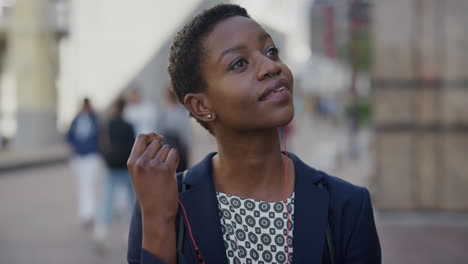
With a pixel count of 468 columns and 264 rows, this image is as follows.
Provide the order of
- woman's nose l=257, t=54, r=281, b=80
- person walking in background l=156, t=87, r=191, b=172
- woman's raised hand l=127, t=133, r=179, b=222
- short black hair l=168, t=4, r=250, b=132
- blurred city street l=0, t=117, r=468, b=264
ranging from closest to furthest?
woman's raised hand l=127, t=133, r=179, b=222
woman's nose l=257, t=54, r=281, b=80
short black hair l=168, t=4, r=250, b=132
blurred city street l=0, t=117, r=468, b=264
person walking in background l=156, t=87, r=191, b=172

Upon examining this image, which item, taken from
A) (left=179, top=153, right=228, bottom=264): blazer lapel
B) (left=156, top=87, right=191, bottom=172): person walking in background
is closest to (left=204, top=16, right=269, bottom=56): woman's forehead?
(left=179, top=153, right=228, bottom=264): blazer lapel

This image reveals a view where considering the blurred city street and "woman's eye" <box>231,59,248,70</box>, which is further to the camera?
the blurred city street

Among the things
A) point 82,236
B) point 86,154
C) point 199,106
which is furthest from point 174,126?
point 199,106

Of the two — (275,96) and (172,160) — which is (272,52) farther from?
(172,160)

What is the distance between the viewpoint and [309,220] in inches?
71.3

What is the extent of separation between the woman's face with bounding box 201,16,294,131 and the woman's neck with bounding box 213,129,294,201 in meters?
0.09

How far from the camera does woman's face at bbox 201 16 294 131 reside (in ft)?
5.97

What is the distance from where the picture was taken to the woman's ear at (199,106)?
1984 mm

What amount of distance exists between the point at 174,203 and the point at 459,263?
4865mm

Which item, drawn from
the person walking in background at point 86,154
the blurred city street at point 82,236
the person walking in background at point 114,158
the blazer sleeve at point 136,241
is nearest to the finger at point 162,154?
the blazer sleeve at point 136,241

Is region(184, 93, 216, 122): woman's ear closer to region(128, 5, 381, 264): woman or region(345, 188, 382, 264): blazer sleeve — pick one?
region(128, 5, 381, 264): woman

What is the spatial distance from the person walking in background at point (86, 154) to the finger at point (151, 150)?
6.30 meters

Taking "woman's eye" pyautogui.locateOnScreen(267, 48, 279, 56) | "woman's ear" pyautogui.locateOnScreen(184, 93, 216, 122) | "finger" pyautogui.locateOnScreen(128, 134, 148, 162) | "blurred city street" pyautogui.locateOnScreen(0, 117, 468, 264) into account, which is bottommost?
"blurred city street" pyautogui.locateOnScreen(0, 117, 468, 264)

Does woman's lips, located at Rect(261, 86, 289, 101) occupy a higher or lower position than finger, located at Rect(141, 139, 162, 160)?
higher
